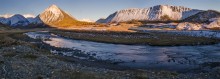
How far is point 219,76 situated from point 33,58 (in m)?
21.7

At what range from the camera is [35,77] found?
86.0 feet

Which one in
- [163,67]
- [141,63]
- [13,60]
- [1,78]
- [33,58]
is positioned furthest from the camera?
[141,63]

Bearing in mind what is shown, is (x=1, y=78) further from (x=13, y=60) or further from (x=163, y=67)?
(x=163, y=67)

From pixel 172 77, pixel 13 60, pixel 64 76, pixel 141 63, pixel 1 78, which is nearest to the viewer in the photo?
pixel 1 78

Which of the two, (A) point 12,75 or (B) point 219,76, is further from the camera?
(B) point 219,76

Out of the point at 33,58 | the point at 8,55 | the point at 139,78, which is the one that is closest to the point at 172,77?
the point at 139,78

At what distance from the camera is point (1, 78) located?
24906 millimetres

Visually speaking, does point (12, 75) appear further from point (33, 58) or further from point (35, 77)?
point (33, 58)

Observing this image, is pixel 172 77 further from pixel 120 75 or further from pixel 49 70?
pixel 49 70

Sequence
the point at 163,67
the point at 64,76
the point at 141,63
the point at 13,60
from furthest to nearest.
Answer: the point at 141,63 < the point at 163,67 < the point at 13,60 < the point at 64,76

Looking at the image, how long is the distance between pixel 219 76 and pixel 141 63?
15.2 metres

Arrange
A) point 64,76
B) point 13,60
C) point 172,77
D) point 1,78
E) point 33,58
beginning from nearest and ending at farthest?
1. point 1,78
2. point 64,76
3. point 172,77
4. point 13,60
5. point 33,58

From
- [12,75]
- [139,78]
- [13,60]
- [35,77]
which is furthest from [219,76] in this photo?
[13,60]

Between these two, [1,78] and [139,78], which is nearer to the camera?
[1,78]
